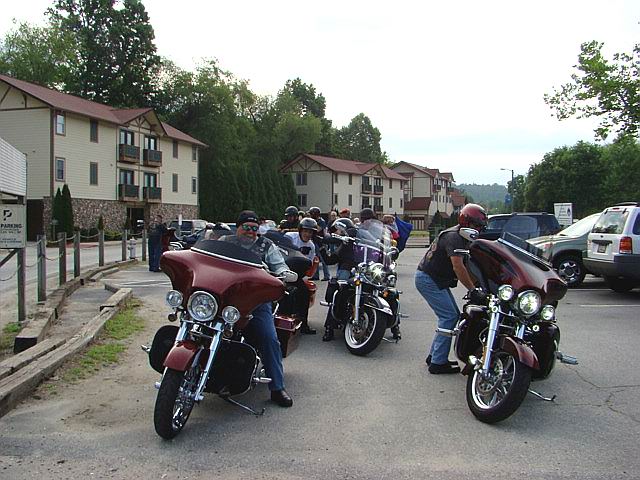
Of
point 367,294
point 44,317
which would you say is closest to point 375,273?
point 367,294

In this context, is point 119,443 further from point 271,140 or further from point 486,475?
point 271,140

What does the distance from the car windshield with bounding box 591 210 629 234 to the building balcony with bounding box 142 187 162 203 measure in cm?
4343

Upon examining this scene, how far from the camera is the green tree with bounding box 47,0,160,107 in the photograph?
64125mm

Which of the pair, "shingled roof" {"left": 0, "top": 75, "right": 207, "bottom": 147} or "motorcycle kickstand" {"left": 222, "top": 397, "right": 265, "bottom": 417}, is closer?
"motorcycle kickstand" {"left": 222, "top": 397, "right": 265, "bottom": 417}

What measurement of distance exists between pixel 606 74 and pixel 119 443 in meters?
23.8

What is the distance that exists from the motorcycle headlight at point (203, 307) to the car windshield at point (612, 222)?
34.2 ft

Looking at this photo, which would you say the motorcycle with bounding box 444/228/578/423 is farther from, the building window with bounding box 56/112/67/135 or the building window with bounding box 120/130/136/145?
the building window with bounding box 120/130/136/145

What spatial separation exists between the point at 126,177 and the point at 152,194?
9.17 feet

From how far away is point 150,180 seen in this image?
53.3m

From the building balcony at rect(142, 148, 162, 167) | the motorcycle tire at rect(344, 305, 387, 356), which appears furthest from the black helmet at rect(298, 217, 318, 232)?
the building balcony at rect(142, 148, 162, 167)

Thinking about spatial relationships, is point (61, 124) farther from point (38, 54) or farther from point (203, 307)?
point (203, 307)

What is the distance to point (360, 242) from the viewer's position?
26.4ft

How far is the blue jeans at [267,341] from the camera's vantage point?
5.25 meters

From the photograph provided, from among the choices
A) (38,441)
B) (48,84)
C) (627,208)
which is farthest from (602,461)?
(48,84)
